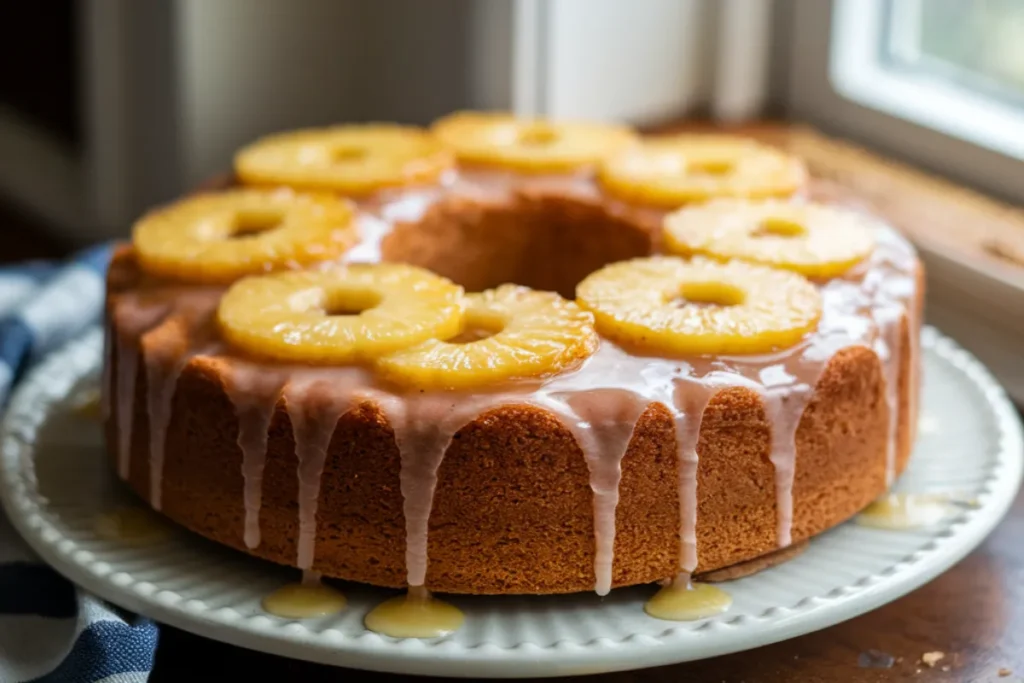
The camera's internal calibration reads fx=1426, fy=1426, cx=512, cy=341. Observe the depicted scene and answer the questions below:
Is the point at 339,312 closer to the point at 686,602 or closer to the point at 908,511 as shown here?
the point at 686,602

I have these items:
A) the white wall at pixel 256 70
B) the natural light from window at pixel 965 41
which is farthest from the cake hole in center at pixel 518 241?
the white wall at pixel 256 70

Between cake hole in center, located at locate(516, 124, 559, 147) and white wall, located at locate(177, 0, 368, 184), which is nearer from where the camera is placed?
cake hole in center, located at locate(516, 124, 559, 147)

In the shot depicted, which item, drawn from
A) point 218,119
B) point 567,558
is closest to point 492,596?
point 567,558

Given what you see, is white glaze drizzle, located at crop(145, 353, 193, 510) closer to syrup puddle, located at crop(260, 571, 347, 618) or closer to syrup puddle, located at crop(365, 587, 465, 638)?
syrup puddle, located at crop(260, 571, 347, 618)

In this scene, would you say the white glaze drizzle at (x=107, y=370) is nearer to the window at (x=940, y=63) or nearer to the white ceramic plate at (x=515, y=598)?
the white ceramic plate at (x=515, y=598)

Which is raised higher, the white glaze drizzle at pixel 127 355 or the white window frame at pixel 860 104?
the white window frame at pixel 860 104

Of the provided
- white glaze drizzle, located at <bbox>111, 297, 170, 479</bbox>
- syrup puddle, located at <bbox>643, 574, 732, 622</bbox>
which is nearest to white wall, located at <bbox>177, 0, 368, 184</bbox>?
white glaze drizzle, located at <bbox>111, 297, 170, 479</bbox>

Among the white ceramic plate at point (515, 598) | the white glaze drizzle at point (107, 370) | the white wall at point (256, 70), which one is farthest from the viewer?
the white wall at point (256, 70)
